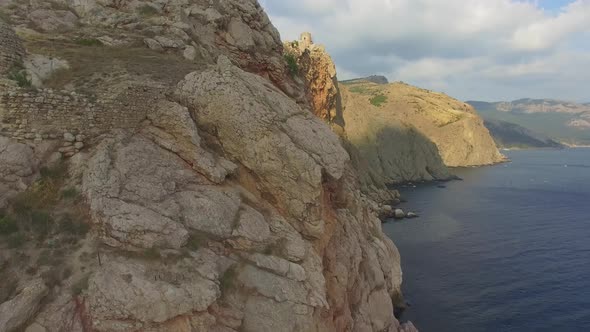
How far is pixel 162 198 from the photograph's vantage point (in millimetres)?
19797

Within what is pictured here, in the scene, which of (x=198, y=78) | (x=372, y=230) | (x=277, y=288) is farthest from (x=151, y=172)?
(x=372, y=230)

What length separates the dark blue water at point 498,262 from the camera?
128 ft

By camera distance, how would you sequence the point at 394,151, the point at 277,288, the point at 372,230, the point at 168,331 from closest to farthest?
the point at 168,331 → the point at 277,288 → the point at 372,230 → the point at 394,151

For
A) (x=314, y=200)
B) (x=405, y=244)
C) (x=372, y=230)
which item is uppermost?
(x=314, y=200)

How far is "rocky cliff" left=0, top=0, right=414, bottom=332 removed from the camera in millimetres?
16250

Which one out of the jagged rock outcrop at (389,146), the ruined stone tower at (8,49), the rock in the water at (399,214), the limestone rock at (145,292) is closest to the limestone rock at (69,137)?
the ruined stone tower at (8,49)

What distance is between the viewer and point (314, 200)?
77.3 ft

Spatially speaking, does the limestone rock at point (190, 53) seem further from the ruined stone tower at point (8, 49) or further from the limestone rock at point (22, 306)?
the limestone rock at point (22, 306)

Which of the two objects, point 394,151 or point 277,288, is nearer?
point 277,288

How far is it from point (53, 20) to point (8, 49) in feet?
33.3

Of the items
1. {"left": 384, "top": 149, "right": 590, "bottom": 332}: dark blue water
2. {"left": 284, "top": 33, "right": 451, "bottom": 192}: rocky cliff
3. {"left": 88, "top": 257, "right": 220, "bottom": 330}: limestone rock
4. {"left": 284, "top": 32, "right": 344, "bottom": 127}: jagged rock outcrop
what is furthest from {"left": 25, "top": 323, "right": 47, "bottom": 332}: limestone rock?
{"left": 284, "top": 33, "right": 451, "bottom": 192}: rocky cliff

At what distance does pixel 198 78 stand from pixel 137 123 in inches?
177

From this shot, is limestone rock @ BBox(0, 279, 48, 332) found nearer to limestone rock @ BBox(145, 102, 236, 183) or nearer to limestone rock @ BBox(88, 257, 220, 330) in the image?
limestone rock @ BBox(88, 257, 220, 330)

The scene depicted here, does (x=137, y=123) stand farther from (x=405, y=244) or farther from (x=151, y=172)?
(x=405, y=244)
